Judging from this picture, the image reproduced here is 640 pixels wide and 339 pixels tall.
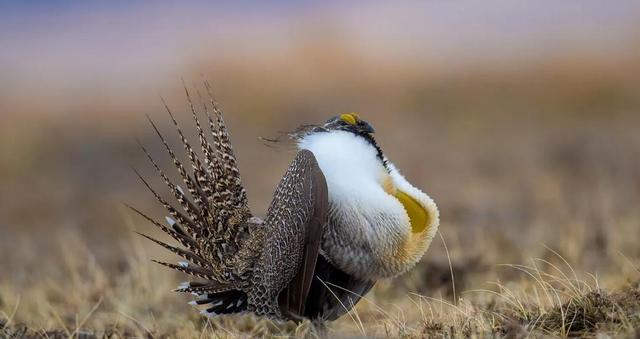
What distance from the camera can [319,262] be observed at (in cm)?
444

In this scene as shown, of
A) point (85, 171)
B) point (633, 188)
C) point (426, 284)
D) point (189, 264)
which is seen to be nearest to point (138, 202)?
point (85, 171)

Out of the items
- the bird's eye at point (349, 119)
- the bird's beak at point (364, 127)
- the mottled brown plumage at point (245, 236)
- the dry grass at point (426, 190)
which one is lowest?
the dry grass at point (426, 190)

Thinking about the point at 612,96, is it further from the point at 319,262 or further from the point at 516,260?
the point at 319,262

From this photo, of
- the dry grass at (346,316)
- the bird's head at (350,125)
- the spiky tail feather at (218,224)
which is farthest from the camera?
the spiky tail feather at (218,224)

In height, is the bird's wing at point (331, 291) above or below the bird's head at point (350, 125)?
below

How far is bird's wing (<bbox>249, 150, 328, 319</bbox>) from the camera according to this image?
13.6 feet

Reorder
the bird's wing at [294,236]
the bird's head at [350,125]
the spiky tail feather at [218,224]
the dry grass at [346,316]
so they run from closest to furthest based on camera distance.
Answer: the dry grass at [346,316] → the bird's wing at [294,236] → the bird's head at [350,125] → the spiky tail feather at [218,224]

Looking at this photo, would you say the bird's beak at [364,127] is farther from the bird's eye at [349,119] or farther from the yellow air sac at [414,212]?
the yellow air sac at [414,212]

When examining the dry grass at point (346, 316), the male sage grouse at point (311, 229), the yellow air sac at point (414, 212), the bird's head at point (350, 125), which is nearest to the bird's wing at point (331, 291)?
the male sage grouse at point (311, 229)

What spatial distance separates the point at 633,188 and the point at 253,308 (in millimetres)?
6681

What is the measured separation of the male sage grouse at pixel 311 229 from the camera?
165 inches

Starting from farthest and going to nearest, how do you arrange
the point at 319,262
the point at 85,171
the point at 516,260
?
the point at 85,171
the point at 516,260
the point at 319,262

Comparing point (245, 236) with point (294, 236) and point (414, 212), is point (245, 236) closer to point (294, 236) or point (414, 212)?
point (294, 236)

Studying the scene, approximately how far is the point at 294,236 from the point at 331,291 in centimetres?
33
